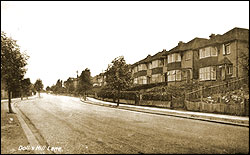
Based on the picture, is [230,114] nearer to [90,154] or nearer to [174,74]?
[90,154]

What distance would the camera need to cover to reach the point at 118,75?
30.5m

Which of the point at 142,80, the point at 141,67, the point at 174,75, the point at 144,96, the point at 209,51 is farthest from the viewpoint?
the point at 141,67

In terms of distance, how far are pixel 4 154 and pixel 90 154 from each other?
2300 millimetres

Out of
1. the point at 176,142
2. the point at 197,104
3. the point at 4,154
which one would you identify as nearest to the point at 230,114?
the point at 197,104

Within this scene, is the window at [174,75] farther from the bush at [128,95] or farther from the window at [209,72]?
the bush at [128,95]

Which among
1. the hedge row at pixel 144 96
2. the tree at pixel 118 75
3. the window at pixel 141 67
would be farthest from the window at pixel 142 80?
the tree at pixel 118 75

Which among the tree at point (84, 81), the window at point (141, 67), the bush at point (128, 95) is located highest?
the window at point (141, 67)

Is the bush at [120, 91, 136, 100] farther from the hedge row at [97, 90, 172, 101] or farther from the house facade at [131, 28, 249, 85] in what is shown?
the house facade at [131, 28, 249, 85]

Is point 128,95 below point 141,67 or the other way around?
below

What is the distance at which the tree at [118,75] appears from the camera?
99.6 ft
